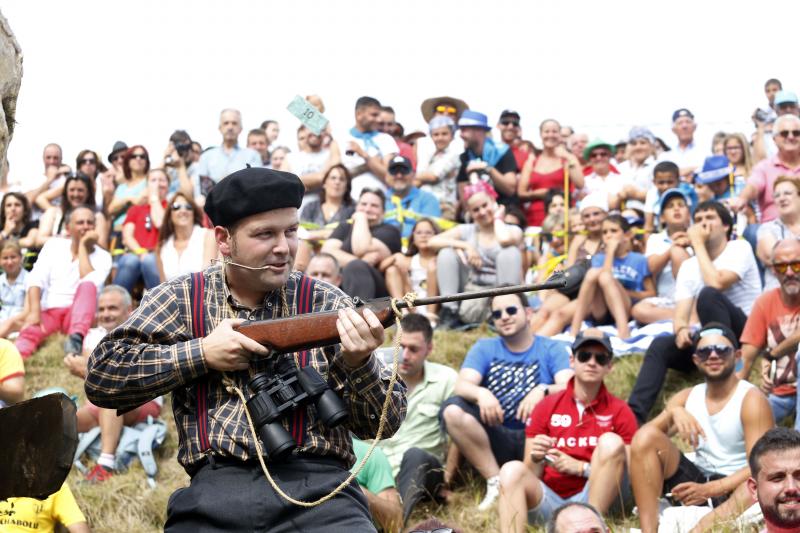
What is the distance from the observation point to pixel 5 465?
348 cm

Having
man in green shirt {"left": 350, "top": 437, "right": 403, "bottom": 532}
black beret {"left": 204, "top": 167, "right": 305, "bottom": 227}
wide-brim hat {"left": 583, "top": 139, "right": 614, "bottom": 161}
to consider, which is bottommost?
man in green shirt {"left": 350, "top": 437, "right": 403, "bottom": 532}

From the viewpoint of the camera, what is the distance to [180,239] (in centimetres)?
1180

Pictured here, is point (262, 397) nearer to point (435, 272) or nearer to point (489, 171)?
point (435, 272)

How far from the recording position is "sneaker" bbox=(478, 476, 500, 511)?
289 inches

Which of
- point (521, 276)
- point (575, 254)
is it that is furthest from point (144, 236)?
point (575, 254)

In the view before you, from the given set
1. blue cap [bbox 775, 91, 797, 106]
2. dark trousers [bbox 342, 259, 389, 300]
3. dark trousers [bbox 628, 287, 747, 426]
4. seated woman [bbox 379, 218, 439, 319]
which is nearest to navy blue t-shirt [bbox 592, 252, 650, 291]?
dark trousers [bbox 628, 287, 747, 426]

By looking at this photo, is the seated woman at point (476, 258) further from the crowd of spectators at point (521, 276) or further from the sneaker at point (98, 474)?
the sneaker at point (98, 474)

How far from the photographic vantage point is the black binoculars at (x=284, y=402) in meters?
3.39

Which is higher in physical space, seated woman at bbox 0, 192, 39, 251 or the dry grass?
seated woman at bbox 0, 192, 39, 251

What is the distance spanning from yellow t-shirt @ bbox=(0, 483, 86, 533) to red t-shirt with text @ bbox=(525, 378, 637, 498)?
3.08 m

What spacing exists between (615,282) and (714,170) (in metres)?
2.58

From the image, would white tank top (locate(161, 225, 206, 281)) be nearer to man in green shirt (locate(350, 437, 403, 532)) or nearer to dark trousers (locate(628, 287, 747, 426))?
man in green shirt (locate(350, 437, 403, 532))

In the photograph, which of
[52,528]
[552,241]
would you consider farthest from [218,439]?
[552,241]

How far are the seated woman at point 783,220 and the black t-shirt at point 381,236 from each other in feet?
12.1
